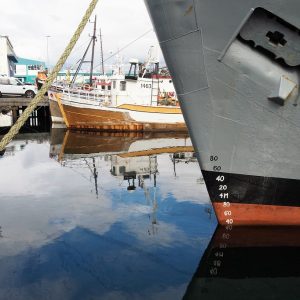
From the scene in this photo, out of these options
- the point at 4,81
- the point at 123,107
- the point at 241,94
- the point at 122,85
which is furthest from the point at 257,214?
the point at 4,81

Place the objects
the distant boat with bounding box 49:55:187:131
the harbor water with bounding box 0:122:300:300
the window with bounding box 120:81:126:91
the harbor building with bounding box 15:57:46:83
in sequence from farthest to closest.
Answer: the harbor building with bounding box 15:57:46:83 → the window with bounding box 120:81:126:91 → the distant boat with bounding box 49:55:187:131 → the harbor water with bounding box 0:122:300:300

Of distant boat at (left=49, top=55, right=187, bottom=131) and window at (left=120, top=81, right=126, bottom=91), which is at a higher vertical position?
window at (left=120, top=81, right=126, bottom=91)

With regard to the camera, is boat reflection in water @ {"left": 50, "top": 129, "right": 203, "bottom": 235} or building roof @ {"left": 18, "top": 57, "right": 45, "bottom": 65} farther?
building roof @ {"left": 18, "top": 57, "right": 45, "bottom": 65}

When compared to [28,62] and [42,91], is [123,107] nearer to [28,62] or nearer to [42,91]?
[42,91]

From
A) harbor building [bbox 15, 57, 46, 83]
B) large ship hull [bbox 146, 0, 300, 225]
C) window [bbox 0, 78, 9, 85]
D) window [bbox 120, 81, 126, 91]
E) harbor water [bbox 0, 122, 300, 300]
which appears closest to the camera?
harbor water [bbox 0, 122, 300, 300]

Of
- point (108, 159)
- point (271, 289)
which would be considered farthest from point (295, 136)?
point (108, 159)

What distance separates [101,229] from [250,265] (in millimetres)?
2607

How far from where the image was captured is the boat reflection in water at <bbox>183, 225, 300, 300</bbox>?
4.69 m

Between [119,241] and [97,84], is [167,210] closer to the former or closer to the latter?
[119,241]

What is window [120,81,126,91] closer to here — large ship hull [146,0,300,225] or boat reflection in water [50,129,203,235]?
boat reflection in water [50,129,203,235]

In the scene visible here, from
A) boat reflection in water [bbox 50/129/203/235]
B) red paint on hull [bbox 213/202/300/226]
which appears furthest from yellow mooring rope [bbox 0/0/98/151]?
red paint on hull [bbox 213/202/300/226]

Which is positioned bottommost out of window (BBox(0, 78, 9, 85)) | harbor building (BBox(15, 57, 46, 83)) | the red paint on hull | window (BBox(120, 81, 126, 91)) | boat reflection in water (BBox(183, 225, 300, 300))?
boat reflection in water (BBox(183, 225, 300, 300))

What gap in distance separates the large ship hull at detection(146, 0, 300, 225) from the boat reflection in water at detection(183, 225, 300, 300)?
0.28 meters

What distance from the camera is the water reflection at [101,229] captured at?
4.72m
